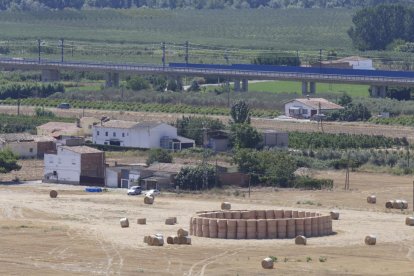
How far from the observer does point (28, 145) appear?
250 ft

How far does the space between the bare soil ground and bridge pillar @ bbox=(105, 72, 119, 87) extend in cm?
1918

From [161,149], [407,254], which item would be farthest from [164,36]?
[407,254]

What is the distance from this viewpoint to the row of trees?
162 m

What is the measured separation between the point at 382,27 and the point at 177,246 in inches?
4585

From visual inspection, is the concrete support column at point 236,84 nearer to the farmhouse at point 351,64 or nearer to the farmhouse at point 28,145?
the farmhouse at point 351,64

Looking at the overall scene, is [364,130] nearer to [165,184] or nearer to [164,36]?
[165,184]

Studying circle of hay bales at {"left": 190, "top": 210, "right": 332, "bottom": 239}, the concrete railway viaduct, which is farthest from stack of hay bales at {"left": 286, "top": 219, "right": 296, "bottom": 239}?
the concrete railway viaduct

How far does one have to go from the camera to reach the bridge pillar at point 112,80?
122 m

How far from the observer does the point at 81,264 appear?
4550 centimetres

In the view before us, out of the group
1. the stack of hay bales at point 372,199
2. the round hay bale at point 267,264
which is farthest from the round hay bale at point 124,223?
the stack of hay bales at point 372,199

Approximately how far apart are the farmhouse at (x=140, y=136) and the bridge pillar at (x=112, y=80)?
137 ft

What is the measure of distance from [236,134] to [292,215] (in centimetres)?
2459

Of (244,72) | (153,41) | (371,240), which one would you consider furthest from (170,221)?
(153,41)

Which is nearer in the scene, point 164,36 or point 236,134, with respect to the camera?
point 236,134
